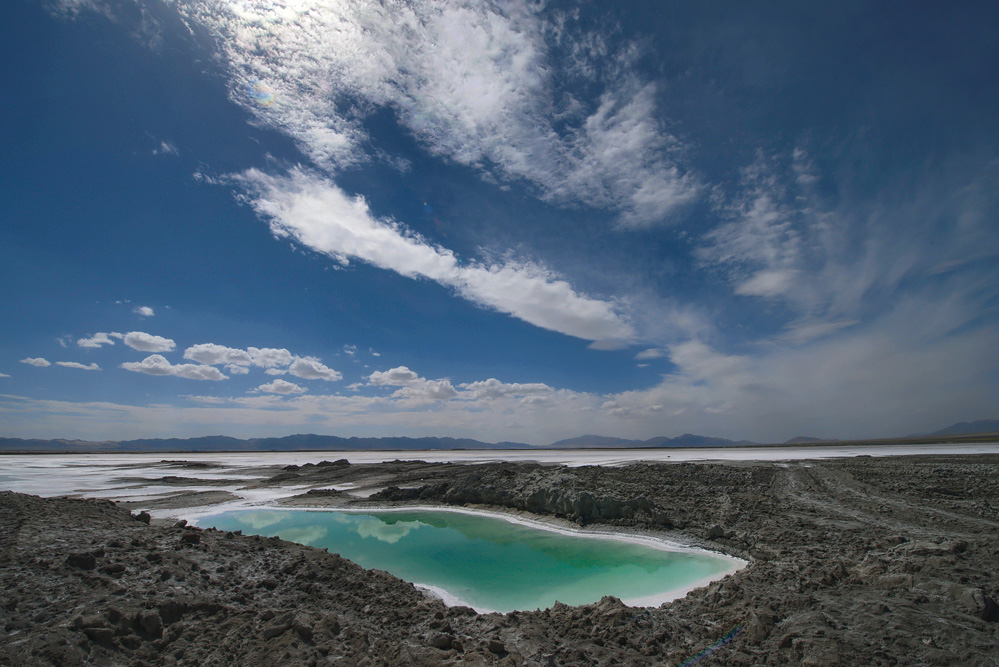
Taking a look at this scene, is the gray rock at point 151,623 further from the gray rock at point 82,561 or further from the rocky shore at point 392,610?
the gray rock at point 82,561

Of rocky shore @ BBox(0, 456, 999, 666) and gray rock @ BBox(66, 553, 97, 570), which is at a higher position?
gray rock @ BBox(66, 553, 97, 570)

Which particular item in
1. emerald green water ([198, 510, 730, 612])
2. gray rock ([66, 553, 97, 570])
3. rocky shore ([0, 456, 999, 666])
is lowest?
emerald green water ([198, 510, 730, 612])

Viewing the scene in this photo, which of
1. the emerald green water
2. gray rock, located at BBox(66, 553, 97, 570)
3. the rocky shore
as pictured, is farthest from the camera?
the emerald green water

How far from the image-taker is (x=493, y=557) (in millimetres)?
14664

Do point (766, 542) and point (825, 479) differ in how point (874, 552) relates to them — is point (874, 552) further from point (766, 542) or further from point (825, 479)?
point (825, 479)

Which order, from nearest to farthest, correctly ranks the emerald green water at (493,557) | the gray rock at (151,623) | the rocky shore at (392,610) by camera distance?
the rocky shore at (392,610)
the gray rock at (151,623)
the emerald green water at (493,557)

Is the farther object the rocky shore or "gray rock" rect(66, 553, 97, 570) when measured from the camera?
"gray rock" rect(66, 553, 97, 570)

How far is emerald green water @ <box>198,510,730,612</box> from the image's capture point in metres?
11.1

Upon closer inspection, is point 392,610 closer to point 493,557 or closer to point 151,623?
point 151,623

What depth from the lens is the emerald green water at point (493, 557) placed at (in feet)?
36.4

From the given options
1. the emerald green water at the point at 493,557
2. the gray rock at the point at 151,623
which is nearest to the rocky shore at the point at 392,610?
the gray rock at the point at 151,623

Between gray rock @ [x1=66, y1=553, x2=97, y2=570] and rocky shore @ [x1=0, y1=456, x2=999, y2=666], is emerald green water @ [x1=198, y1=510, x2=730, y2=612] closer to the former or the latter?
rocky shore @ [x1=0, y1=456, x2=999, y2=666]

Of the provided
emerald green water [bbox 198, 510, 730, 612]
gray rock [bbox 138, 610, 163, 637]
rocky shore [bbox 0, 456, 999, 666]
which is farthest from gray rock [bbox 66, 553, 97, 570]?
emerald green water [bbox 198, 510, 730, 612]

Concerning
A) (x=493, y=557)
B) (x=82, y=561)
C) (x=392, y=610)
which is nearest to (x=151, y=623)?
(x=82, y=561)
